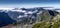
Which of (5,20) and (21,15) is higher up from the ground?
(21,15)

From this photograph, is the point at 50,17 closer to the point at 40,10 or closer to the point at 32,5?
the point at 40,10

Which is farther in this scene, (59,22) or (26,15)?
(26,15)

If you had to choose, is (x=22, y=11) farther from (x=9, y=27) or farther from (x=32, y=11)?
(x=9, y=27)

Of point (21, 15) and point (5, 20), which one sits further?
point (21, 15)

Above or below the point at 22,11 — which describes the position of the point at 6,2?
above

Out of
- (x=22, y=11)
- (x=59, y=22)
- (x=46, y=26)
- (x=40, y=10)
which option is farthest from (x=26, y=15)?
(x=59, y=22)

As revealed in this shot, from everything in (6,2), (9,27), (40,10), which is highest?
(6,2)

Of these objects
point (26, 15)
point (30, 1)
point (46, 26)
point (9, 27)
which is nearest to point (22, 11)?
point (26, 15)

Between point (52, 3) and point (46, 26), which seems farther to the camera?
point (52, 3)

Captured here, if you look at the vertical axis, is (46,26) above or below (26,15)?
below
